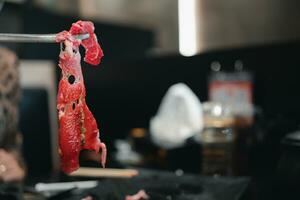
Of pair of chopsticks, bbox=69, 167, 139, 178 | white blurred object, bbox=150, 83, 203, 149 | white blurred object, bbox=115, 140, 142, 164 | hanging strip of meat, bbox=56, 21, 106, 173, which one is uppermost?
hanging strip of meat, bbox=56, 21, 106, 173

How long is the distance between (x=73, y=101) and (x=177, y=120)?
831mm

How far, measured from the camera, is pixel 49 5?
175 centimetres

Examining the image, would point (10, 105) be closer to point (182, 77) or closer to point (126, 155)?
point (126, 155)

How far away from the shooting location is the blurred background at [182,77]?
122cm

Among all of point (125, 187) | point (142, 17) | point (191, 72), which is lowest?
point (125, 187)

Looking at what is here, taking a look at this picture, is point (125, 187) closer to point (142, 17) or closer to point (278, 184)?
point (278, 184)

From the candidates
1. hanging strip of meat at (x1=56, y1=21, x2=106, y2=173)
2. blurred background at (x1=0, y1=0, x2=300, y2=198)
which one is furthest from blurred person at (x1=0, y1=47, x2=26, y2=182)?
hanging strip of meat at (x1=56, y1=21, x2=106, y2=173)

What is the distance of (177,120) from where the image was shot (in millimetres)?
1456

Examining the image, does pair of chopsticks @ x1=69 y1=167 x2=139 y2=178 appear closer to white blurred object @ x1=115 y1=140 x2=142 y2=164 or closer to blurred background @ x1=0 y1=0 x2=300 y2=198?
blurred background @ x1=0 y1=0 x2=300 y2=198

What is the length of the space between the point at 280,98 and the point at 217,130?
31cm

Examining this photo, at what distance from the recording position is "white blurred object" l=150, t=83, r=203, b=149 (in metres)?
1.41

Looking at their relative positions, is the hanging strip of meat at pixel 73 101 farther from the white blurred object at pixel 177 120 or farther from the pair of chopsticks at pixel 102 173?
the white blurred object at pixel 177 120

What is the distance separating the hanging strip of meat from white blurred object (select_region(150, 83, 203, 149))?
0.74m

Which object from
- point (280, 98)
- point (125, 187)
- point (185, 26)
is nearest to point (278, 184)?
point (125, 187)
